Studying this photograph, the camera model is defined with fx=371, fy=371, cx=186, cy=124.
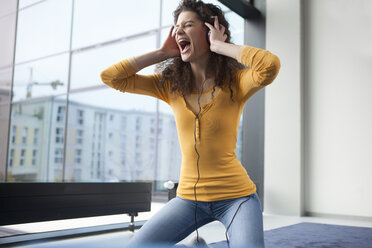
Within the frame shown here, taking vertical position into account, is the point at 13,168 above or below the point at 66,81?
below

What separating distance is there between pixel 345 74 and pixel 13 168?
11.8ft

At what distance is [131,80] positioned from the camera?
1.51 meters

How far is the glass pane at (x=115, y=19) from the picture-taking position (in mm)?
4812

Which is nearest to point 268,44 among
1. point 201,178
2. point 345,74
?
point 345,74

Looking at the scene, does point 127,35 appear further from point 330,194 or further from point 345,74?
point 330,194

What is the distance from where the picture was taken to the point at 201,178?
4.40 ft

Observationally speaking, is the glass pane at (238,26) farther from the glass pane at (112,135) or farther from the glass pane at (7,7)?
the glass pane at (7,7)

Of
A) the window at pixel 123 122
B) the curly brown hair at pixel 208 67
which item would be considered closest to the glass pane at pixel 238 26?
the window at pixel 123 122

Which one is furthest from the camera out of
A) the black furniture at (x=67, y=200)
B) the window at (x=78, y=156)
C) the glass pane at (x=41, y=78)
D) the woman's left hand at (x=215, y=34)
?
the window at (x=78, y=156)

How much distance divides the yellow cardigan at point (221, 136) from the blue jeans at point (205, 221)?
0.10 feet

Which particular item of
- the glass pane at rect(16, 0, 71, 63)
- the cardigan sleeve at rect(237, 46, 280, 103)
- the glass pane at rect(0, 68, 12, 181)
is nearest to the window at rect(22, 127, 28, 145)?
the glass pane at rect(16, 0, 71, 63)

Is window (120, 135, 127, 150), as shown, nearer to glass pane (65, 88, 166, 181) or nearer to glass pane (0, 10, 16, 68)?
glass pane (65, 88, 166, 181)

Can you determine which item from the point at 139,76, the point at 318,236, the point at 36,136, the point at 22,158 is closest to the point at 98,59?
the point at 36,136

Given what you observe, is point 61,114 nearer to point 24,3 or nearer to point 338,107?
point 24,3
